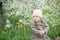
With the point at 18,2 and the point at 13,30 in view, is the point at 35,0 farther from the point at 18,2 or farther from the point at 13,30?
the point at 13,30

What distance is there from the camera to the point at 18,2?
356 inches

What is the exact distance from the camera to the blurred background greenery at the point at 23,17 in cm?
721

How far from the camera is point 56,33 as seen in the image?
24.2 feet

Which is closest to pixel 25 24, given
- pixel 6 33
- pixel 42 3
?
pixel 6 33

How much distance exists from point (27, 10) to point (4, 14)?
833mm

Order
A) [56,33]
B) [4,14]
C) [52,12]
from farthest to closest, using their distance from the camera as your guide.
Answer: [52,12] → [4,14] → [56,33]

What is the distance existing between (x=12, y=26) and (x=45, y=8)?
6.57 feet

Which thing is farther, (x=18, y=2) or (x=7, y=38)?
(x=18, y=2)

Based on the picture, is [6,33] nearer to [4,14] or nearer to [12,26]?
[12,26]

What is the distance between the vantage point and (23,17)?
8.69 meters

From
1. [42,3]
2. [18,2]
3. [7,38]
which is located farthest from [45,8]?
[7,38]

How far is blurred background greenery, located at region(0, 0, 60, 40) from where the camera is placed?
23.7ft

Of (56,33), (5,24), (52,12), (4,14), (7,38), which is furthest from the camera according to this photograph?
(52,12)

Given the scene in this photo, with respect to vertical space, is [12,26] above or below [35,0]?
below
